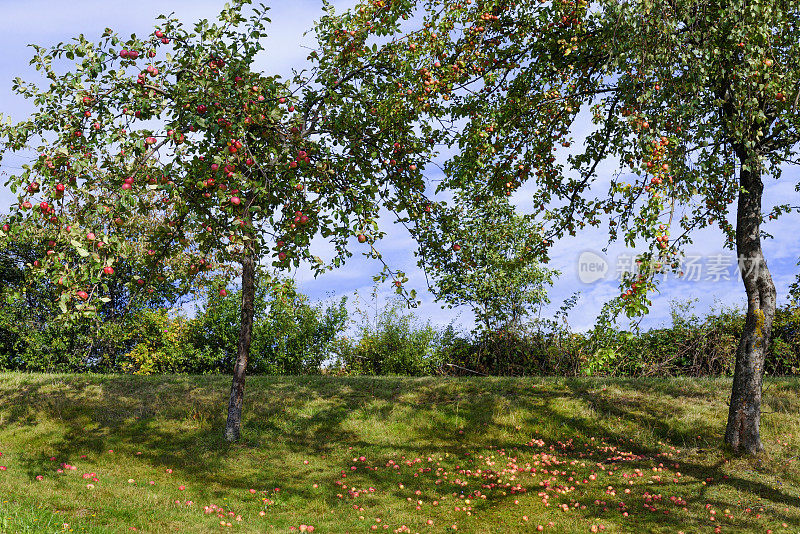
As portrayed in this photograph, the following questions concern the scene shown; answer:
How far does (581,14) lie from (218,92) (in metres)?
7.42

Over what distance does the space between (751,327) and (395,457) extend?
7.37 m

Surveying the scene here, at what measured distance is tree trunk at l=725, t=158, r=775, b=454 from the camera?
10.2 m

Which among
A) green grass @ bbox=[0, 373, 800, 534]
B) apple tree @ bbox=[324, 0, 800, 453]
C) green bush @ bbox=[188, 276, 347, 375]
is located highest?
apple tree @ bbox=[324, 0, 800, 453]

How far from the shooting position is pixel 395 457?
10.9 m

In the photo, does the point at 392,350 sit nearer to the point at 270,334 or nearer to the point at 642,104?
the point at 270,334

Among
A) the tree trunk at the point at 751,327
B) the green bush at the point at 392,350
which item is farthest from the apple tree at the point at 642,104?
the green bush at the point at 392,350

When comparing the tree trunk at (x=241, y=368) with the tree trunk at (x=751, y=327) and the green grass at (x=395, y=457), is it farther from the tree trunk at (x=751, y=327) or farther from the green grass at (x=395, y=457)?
the tree trunk at (x=751, y=327)

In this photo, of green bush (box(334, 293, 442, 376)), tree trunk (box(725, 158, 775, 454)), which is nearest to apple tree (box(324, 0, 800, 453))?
tree trunk (box(725, 158, 775, 454))

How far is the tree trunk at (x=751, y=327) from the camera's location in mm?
10156

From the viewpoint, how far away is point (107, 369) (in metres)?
21.2

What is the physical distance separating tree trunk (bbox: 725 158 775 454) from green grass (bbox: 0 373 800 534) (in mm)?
611

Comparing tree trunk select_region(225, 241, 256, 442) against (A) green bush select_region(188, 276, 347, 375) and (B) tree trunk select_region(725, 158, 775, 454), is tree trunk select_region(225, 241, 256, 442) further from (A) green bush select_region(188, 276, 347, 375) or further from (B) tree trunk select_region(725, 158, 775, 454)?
(B) tree trunk select_region(725, 158, 775, 454)

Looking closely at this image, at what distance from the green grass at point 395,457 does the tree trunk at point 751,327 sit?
24.1 inches

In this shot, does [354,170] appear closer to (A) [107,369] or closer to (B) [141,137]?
→ (B) [141,137]
